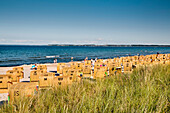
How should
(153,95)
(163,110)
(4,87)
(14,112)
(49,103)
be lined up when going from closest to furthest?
(14,112) → (163,110) → (49,103) → (153,95) → (4,87)

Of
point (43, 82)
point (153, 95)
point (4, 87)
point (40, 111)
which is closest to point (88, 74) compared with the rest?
point (43, 82)

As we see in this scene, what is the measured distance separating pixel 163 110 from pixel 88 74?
591 cm

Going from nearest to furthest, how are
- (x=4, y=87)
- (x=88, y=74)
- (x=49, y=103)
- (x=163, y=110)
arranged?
1. (x=163, y=110)
2. (x=49, y=103)
3. (x=4, y=87)
4. (x=88, y=74)

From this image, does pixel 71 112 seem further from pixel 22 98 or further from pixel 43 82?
pixel 43 82

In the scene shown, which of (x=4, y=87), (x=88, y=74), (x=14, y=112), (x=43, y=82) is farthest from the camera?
(x=88, y=74)

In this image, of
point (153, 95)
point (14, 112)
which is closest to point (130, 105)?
point (153, 95)

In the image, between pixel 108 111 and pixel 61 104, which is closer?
pixel 108 111

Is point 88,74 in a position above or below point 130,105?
below

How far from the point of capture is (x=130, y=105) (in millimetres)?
2688

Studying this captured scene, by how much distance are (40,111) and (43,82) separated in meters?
3.21

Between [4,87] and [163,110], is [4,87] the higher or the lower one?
the lower one

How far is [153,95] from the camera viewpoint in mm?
3076

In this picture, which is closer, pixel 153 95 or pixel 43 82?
pixel 153 95

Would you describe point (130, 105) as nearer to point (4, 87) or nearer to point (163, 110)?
point (163, 110)
